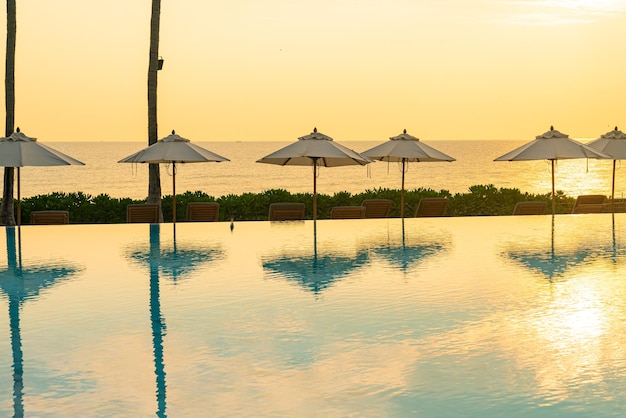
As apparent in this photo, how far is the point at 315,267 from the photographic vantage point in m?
14.3

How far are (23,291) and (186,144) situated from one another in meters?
8.96

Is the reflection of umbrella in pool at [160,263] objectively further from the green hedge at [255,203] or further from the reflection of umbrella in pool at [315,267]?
the green hedge at [255,203]

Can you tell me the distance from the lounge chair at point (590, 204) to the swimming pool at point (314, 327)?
6.19 m

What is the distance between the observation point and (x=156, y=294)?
12008mm

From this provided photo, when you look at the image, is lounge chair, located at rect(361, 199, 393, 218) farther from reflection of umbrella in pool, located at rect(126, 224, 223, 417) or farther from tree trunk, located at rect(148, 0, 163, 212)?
tree trunk, located at rect(148, 0, 163, 212)

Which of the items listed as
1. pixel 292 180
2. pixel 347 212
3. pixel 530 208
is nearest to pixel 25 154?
pixel 347 212

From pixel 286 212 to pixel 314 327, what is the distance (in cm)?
1150

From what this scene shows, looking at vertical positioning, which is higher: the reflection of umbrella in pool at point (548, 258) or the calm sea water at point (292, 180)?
the calm sea water at point (292, 180)

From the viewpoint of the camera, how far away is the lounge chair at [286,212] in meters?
21.2

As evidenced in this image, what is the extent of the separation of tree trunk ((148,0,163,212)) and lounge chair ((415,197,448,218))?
693 centimetres

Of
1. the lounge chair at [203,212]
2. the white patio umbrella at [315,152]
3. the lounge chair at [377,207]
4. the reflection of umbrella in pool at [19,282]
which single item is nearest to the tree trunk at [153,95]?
the lounge chair at [203,212]

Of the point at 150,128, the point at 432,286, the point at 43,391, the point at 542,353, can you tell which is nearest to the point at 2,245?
the point at 150,128

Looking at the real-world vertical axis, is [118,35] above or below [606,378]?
above

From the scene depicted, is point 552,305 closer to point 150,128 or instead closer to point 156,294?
point 156,294
